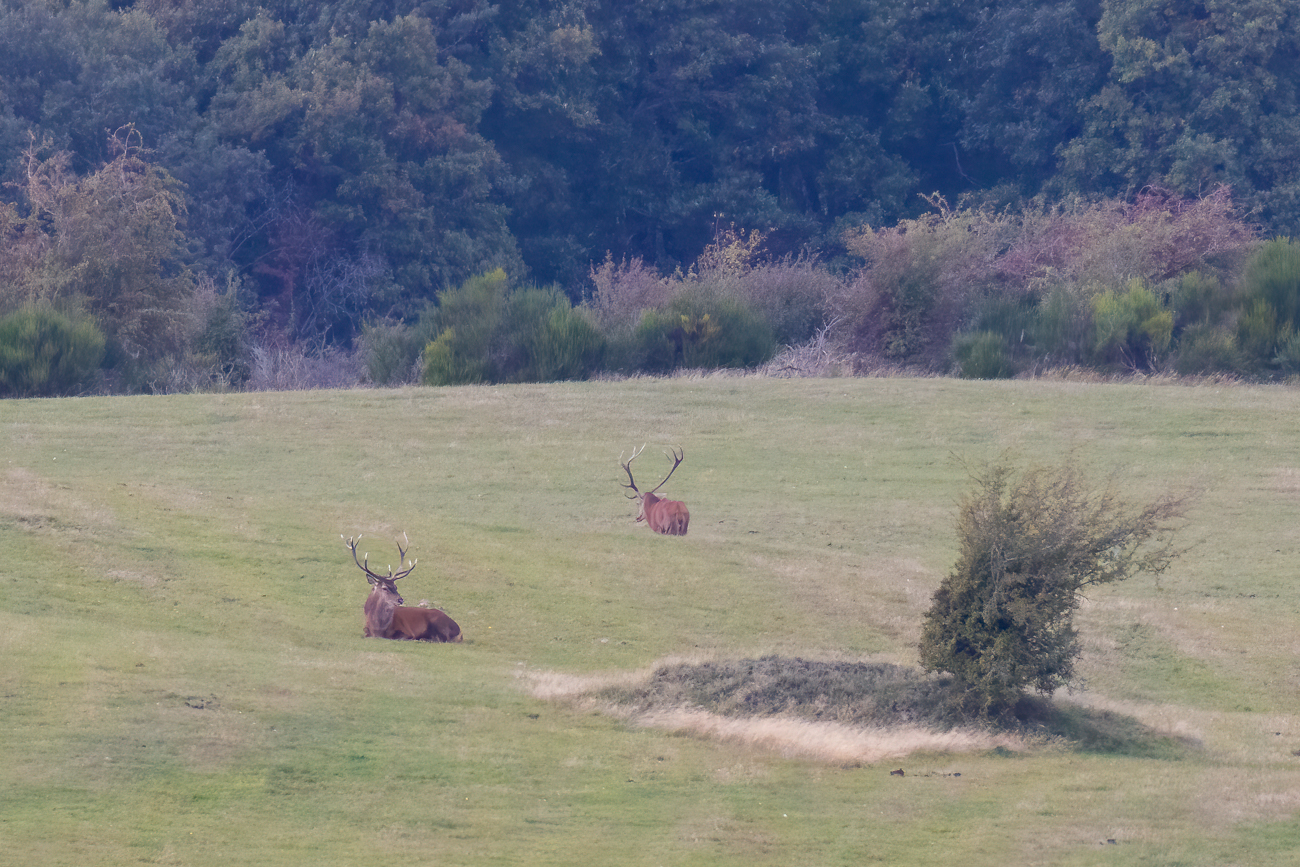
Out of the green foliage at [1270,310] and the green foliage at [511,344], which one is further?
the green foliage at [511,344]

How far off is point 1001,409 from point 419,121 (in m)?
26.7

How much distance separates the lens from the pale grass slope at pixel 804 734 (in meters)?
9.50

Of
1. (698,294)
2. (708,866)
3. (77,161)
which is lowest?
(708,866)

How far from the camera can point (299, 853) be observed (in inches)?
288

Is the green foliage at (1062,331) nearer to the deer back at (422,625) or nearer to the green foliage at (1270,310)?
the green foliage at (1270,310)

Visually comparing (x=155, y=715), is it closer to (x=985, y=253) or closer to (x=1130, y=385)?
(x=1130, y=385)

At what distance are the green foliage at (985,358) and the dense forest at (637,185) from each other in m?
0.09

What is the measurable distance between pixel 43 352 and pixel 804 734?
21.9 meters

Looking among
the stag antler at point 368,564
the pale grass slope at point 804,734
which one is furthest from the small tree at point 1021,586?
the stag antler at point 368,564

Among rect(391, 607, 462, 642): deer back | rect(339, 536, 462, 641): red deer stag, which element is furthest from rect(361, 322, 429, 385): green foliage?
rect(391, 607, 462, 642): deer back

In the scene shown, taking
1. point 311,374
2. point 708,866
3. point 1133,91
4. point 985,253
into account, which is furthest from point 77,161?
point 708,866

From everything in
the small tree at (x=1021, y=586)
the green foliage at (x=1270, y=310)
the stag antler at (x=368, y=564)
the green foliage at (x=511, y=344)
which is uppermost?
the green foliage at (x=1270, y=310)

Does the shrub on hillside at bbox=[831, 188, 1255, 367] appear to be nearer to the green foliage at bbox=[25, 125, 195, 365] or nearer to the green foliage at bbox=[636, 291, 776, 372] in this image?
the green foliage at bbox=[636, 291, 776, 372]

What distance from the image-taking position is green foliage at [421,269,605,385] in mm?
30266
